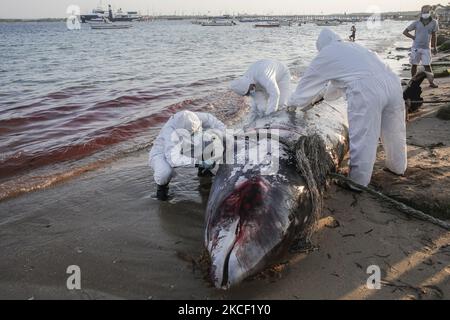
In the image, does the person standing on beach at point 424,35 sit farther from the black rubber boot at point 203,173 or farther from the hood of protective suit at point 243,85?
the black rubber boot at point 203,173

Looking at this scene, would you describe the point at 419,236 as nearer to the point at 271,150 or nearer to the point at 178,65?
the point at 271,150

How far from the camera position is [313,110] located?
19.0 feet

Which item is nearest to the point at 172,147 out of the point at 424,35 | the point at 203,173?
the point at 203,173

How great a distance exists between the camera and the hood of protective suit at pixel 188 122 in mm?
5020

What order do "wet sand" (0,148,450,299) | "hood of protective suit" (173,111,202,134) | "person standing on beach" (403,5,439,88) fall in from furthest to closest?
"person standing on beach" (403,5,439,88), "hood of protective suit" (173,111,202,134), "wet sand" (0,148,450,299)

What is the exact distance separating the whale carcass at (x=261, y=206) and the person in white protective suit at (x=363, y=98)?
29.3 inches

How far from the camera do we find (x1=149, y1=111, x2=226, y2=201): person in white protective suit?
4852 millimetres

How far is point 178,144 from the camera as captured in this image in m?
4.95

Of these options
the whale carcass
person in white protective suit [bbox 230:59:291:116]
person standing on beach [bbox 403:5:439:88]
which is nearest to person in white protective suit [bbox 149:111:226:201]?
the whale carcass

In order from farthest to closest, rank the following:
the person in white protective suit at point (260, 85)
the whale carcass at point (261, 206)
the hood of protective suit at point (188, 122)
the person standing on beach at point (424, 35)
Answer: the person standing on beach at point (424, 35), the person in white protective suit at point (260, 85), the hood of protective suit at point (188, 122), the whale carcass at point (261, 206)

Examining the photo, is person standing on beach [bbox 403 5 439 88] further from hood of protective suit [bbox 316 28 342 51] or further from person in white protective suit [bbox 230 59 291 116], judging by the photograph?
hood of protective suit [bbox 316 28 342 51]

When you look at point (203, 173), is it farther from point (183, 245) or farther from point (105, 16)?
point (105, 16)

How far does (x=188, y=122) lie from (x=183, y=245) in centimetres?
159

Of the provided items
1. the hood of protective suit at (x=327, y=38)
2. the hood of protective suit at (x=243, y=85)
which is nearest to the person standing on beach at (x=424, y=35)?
the hood of protective suit at (x=327, y=38)
